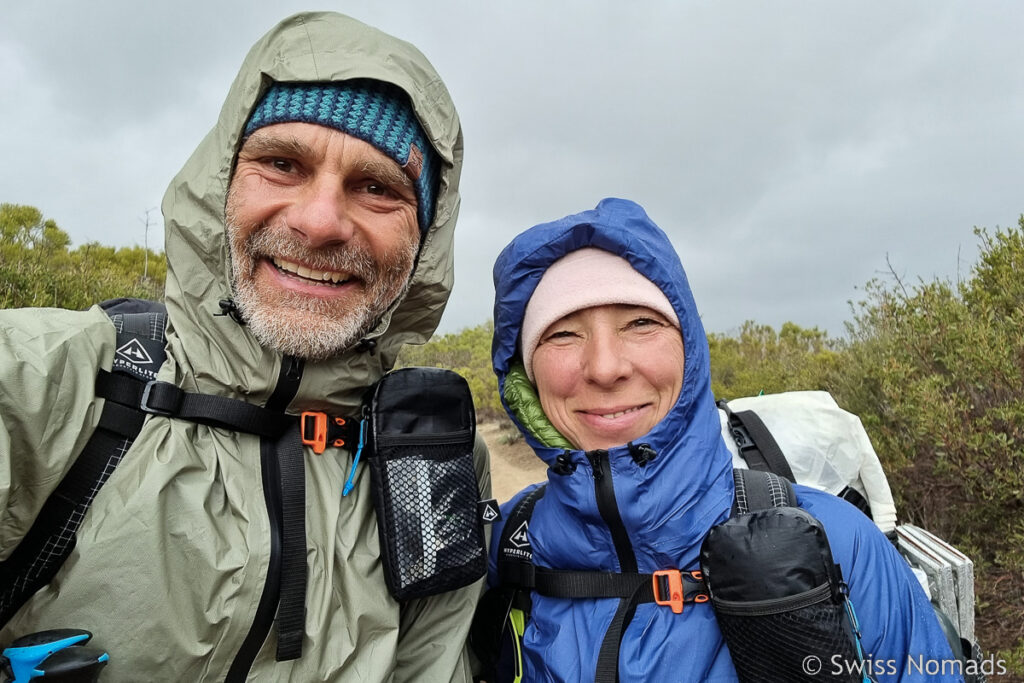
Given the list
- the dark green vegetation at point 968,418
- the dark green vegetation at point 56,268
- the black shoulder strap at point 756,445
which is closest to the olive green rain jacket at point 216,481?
the black shoulder strap at point 756,445

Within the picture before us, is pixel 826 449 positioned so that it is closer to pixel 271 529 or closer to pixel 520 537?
pixel 520 537

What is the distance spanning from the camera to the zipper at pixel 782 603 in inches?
54.4

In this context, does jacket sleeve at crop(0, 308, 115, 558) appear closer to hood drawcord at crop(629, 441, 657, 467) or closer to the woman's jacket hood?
the woman's jacket hood

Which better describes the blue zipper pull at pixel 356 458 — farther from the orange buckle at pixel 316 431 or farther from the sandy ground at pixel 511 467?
the sandy ground at pixel 511 467

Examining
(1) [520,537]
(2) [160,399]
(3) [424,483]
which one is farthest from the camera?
(1) [520,537]

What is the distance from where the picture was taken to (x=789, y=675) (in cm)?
139

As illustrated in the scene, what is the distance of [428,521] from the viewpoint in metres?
1.60

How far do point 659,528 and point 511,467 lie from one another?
26.3ft

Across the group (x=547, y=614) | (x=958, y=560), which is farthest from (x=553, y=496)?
(x=958, y=560)

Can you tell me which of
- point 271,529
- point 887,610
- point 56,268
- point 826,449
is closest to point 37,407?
point 271,529

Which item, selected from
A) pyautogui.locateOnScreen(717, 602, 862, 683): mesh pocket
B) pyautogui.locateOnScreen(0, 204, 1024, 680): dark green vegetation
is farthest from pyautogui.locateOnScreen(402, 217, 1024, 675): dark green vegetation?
pyautogui.locateOnScreen(717, 602, 862, 683): mesh pocket

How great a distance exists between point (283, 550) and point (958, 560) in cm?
214

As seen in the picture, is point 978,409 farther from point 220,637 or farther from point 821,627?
point 220,637

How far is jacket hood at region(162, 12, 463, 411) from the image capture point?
5.27ft
